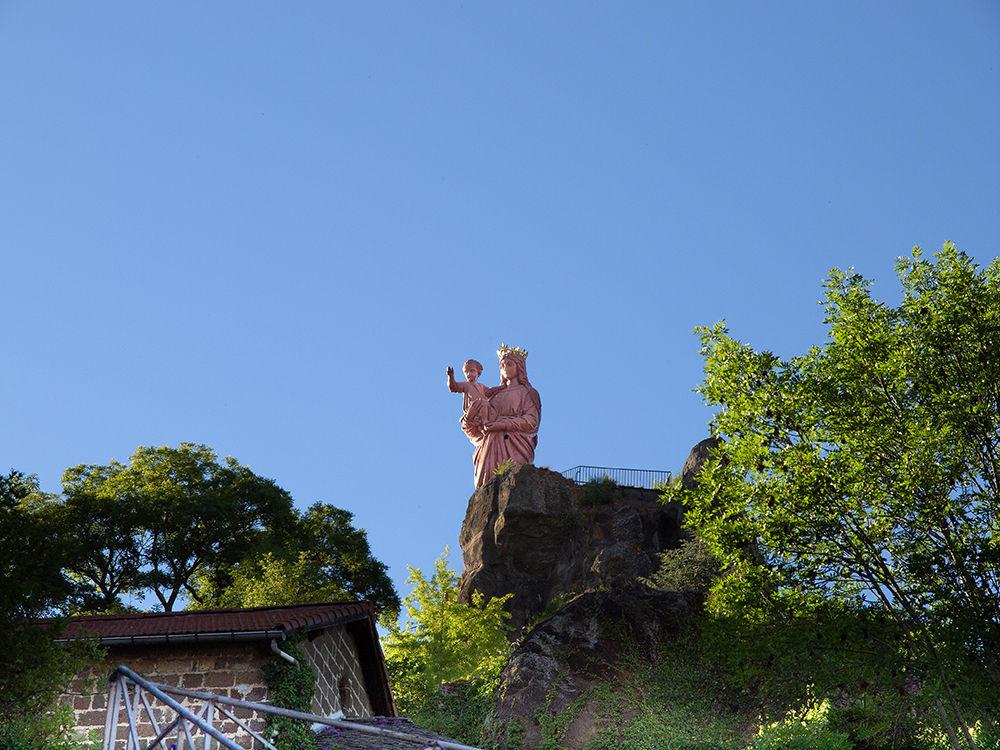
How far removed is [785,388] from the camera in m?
15.8

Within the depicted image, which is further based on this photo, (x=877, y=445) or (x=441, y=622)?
(x=441, y=622)

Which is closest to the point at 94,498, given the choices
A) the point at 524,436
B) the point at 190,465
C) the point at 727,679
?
the point at 190,465

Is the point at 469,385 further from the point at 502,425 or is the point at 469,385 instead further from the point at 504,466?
the point at 504,466

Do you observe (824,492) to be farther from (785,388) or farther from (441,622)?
(441,622)

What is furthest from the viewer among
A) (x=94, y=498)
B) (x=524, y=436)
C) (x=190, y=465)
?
(x=524, y=436)

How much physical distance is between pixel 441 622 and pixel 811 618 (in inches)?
490

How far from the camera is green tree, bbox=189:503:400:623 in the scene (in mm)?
29000

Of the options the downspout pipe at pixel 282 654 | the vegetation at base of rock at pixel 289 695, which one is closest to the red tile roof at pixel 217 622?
Answer: the downspout pipe at pixel 282 654

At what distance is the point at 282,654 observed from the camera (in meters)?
12.7

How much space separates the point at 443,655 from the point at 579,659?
758 centimetres

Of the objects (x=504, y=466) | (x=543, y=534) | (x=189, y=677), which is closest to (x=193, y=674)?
(x=189, y=677)

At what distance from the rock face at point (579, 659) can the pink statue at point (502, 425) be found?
64.2 feet

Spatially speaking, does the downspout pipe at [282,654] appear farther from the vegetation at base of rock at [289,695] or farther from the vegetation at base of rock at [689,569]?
the vegetation at base of rock at [689,569]

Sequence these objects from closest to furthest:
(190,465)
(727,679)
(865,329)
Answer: (865,329) → (727,679) → (190,465)
